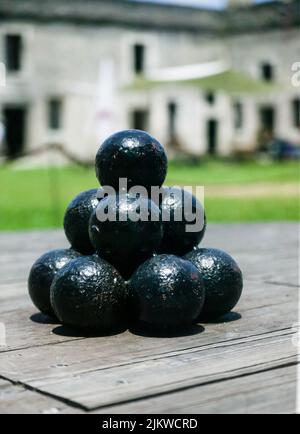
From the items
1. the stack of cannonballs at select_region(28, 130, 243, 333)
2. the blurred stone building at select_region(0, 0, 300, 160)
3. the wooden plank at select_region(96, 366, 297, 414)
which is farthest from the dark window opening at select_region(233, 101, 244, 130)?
the wooden plank at select_region(96, 366, 297, 414)

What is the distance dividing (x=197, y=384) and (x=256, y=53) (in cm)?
3982

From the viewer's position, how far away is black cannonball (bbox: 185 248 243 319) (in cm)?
381

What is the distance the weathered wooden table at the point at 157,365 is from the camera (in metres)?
2.53

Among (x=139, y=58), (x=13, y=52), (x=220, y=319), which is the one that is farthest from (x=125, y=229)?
(x=139, y=58)

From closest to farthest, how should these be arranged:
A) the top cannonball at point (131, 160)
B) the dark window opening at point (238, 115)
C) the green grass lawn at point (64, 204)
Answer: the top cannonball at point (131, 160) < the green grass lawn at point (64, 204) < the dark window opening at point (238, 115)

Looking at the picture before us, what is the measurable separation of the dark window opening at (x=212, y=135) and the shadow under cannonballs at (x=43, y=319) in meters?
36.9

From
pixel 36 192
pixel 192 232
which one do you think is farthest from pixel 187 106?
pixel 192 232

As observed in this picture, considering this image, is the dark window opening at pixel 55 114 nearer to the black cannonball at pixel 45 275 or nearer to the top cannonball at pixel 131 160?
the black cannonball at pixel 45 275

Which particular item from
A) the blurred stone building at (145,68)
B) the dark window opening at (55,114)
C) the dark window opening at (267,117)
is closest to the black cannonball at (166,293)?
the blurred stone building at (145,68)

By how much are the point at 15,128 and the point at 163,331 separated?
33782mm

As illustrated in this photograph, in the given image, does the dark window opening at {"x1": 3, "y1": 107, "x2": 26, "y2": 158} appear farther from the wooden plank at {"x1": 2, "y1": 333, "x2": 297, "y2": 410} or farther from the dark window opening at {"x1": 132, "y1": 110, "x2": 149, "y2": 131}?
the wooden plank at {"x1": 2, "y1": 333, "x2": 297, "y2": 410}

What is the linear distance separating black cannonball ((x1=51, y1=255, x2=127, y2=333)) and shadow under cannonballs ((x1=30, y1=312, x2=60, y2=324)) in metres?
0.27

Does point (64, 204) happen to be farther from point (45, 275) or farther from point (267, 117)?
point (267, 117)

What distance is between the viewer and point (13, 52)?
36.7 metres
